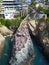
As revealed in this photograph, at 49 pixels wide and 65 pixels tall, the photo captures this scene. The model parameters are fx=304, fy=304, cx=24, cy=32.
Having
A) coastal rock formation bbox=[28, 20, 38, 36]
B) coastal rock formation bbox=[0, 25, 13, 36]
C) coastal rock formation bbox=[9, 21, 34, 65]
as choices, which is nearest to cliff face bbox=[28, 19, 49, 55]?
coastal rock formation bbox=[28, 20, 38, 36]

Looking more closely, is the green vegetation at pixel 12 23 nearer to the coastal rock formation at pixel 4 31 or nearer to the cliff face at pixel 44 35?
the coastal rock formation at pixel 4 31

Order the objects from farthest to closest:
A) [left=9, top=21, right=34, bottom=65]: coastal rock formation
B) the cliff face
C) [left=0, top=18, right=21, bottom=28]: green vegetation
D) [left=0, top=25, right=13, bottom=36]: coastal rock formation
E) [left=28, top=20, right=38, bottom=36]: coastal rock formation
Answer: [left=0, top=18, right=21, bottom=28]: green vegetation < [left=0, top=25, right=13, bottom=36]: coastal rock formation < [left=28, top=20, right=38, bottom=36]: coastal rock formation < the cliff face < [left=9, top=21, right=34, bottom=65]: coastal rock formation

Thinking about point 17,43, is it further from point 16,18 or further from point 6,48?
point 16,18

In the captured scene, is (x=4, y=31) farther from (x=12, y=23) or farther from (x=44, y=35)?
(x=44, y=35)

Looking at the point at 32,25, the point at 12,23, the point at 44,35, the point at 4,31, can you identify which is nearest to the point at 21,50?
the point at 44,35

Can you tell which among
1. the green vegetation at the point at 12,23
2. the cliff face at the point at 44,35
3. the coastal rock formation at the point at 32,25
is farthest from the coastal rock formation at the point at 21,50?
the green vegetation at the point at 12,23

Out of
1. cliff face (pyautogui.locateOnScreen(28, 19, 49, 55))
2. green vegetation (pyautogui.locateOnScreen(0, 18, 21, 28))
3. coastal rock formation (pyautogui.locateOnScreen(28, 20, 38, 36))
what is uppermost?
cliff face (pyautogui.locateOnScreen(28, 19, 49, 55))

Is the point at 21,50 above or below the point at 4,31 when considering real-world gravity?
above

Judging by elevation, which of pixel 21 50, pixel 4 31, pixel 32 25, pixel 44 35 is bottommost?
pixel 4 31

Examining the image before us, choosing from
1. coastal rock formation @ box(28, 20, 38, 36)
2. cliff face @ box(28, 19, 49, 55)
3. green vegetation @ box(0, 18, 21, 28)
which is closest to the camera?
cliff face @ box(28, 19, 49, 55)

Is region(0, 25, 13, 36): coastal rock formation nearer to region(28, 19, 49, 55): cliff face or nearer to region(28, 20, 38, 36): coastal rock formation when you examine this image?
region(28, 20, 38, 36): coastal rock formation

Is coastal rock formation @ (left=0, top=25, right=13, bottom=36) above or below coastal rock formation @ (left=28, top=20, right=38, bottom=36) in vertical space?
below
